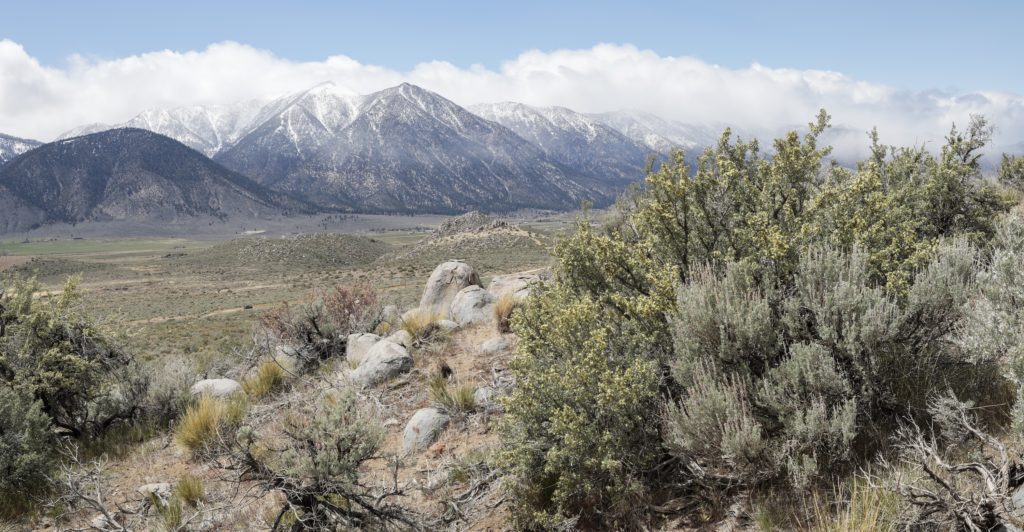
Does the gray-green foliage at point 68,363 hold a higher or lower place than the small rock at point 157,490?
higher

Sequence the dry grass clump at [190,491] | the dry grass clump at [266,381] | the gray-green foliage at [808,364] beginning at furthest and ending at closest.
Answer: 1. the dry grass clump at [266,381]
2. the dry grass clump at [190,491]
3. the gray-green foliage at [808,364]

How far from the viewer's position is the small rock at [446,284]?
17062 millimetres

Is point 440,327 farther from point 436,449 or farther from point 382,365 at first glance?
point 436,449

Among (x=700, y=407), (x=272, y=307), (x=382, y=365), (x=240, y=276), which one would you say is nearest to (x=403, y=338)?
(x=382, y=365)

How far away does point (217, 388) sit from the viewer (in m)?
10.7

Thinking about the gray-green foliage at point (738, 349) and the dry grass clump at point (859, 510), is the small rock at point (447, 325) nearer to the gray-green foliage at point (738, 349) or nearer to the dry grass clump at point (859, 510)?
the gray-green foliage at point (738, 349)

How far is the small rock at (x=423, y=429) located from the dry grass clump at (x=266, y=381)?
14.0 feet

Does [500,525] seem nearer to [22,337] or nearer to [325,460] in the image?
[325,460]

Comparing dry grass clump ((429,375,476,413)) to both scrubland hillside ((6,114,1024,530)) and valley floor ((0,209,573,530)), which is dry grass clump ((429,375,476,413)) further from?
valley floor ((0,209,573,530))

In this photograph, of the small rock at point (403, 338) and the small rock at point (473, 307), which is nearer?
the small rock at point (403, 338)

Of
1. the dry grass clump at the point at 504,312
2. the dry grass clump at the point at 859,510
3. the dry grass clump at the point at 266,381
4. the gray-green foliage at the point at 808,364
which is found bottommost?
the dry grass clump at the point at 266,381

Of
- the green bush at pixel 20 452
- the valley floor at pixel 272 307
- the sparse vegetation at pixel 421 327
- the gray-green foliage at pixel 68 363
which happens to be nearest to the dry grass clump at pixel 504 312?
the valley floor at pixel 272 307

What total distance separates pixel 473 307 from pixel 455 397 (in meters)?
5.84

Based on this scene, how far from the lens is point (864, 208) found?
547 centimetres
